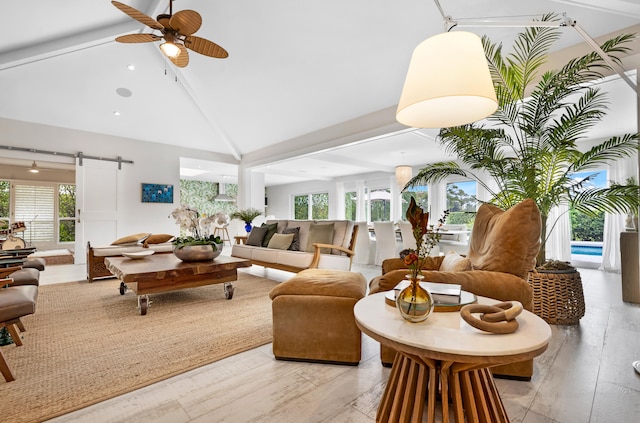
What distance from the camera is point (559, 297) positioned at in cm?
276

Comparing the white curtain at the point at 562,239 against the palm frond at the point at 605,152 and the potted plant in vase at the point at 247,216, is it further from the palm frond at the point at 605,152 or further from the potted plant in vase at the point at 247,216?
the potted plant in vase at the point at 247,216

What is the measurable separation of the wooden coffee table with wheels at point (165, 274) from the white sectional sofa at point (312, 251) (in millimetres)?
875

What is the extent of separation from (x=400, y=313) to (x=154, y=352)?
1.83m

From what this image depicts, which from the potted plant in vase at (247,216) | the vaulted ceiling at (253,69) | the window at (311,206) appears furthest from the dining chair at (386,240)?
the window at (311,206)

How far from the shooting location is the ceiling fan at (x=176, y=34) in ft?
9.25

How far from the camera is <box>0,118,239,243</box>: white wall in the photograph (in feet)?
18.0

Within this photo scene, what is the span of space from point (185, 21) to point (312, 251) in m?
3.08

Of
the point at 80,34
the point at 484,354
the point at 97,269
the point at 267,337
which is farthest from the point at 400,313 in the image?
the point at 80,34

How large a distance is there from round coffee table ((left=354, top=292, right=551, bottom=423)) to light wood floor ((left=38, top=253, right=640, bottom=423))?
0.36m

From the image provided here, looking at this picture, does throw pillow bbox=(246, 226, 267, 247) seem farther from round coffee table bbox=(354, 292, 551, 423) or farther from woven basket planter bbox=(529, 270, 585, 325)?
round coffee table bbox=(354, 292, 551, 423)

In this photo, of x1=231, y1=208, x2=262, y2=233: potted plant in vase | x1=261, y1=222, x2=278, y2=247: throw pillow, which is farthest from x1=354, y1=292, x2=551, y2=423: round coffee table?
x1=231, y1=208, x2=262, y2=233: potted plant in vase

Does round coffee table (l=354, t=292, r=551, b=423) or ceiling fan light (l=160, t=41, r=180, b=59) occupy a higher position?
ceiling fan light (l=160, t=41, r=180, b=59)

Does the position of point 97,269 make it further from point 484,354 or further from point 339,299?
point 484,354

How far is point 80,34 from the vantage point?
14.1 feet
